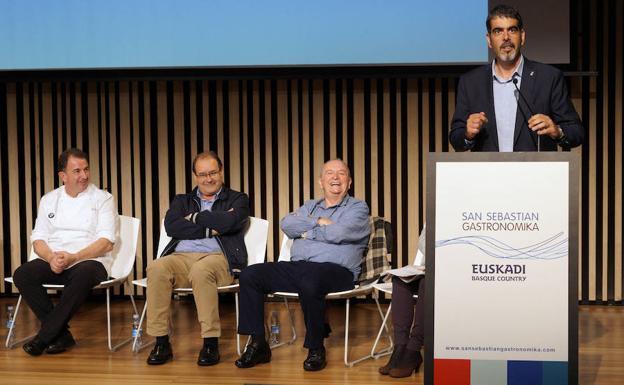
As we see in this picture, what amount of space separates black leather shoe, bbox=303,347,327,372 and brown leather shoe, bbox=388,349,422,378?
0.42m

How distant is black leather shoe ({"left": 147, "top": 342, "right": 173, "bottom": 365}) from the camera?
201 inches

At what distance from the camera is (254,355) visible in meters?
5.04

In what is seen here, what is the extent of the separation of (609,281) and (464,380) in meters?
3.54

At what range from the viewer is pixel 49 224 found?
5.83 m

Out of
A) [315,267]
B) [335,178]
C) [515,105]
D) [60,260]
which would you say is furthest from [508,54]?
[60,260]

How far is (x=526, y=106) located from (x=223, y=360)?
90.2 inches

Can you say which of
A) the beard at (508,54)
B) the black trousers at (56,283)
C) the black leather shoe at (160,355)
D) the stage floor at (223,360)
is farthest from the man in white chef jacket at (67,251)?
the beard at (508,54)

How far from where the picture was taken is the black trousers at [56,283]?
17.6 feet

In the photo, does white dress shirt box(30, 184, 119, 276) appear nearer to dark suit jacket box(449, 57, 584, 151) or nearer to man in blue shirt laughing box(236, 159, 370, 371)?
man in blue shirt laughing box(236, 159, 370, 371)

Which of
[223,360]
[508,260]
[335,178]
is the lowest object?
[223,360]

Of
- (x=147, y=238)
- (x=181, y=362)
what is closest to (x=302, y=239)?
(x=181, y=362)

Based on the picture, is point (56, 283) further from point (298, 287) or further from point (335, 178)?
point (335, 178)

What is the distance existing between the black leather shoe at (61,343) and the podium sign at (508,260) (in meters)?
2.69

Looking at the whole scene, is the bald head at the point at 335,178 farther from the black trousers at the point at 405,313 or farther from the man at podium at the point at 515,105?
the man at podium at the point at 515,105
